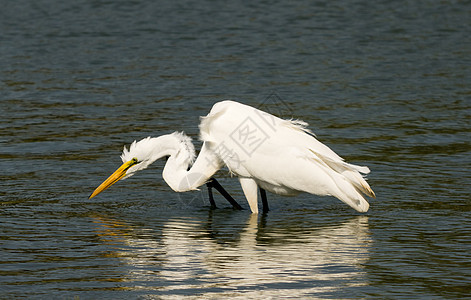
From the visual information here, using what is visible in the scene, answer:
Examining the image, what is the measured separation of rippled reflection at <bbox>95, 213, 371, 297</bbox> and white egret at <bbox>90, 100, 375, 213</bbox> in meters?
0.38

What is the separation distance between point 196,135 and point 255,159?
3.36 metres

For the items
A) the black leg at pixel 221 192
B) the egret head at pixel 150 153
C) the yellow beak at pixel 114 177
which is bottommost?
the black leg at pixel 221 192

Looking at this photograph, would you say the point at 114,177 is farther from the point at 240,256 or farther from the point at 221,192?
the point at 240,256

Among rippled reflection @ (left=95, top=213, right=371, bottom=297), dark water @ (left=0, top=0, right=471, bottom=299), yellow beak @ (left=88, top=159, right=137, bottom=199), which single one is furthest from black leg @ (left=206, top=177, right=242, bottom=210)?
yellow beak @ (left=88, top=159, right=137, bottom=199)

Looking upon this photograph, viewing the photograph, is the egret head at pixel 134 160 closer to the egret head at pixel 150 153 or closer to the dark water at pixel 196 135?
the egret head at pixel 150 153

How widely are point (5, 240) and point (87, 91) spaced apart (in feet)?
23.8

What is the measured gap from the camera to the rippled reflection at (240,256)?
6.27 metres

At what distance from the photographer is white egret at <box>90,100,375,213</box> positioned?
8320 mm

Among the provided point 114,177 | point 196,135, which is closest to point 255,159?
point 114,177

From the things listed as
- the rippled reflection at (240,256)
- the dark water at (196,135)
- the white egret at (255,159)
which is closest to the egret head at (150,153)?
the white egret at (255,159)

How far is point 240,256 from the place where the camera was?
716 cm

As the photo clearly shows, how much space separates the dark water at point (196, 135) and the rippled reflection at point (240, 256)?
24 millimetres

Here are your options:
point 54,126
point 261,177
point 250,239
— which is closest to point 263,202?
point 261,177

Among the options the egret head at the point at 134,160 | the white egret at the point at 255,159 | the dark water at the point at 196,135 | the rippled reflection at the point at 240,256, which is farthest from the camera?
the egret head at the point at 134,160
